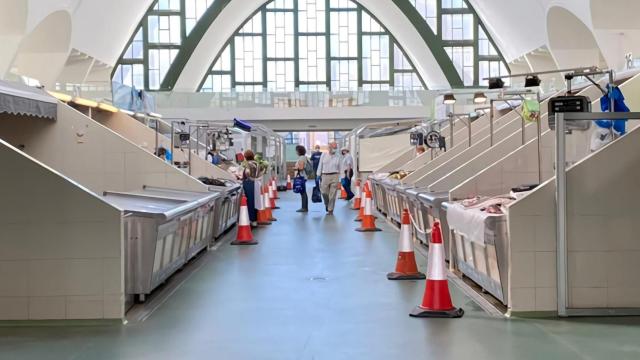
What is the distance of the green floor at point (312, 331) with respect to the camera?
4758 mm

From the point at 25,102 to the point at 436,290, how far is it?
21.9ft

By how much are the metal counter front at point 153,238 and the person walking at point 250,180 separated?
4.88 m

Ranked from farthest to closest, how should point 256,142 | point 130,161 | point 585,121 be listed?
point 256,142, point 130,161, point 585,121

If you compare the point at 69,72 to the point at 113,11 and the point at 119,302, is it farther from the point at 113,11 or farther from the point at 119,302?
the point at 119,302

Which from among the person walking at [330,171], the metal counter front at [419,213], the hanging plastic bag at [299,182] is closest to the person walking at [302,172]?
the hanging plastic bag at [299,182]

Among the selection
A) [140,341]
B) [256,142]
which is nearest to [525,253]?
[140,341]

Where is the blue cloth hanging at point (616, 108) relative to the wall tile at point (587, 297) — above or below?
above

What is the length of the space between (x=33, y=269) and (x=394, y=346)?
3.00m

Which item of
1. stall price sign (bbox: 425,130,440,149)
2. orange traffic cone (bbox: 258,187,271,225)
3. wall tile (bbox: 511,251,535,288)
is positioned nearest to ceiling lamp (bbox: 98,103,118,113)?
orange traffic cone (bbox: 258,187,271,225)

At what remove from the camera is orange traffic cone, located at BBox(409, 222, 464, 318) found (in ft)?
19.1

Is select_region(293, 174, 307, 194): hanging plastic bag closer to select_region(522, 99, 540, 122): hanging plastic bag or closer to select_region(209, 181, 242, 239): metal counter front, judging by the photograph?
select_region(209, 181, 242, 239): metal counter front

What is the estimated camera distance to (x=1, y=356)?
15.3 feet

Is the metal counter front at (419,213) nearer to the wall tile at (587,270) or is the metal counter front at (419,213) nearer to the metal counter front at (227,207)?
the metal counter front at (227,207)

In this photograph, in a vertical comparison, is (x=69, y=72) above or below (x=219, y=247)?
above
